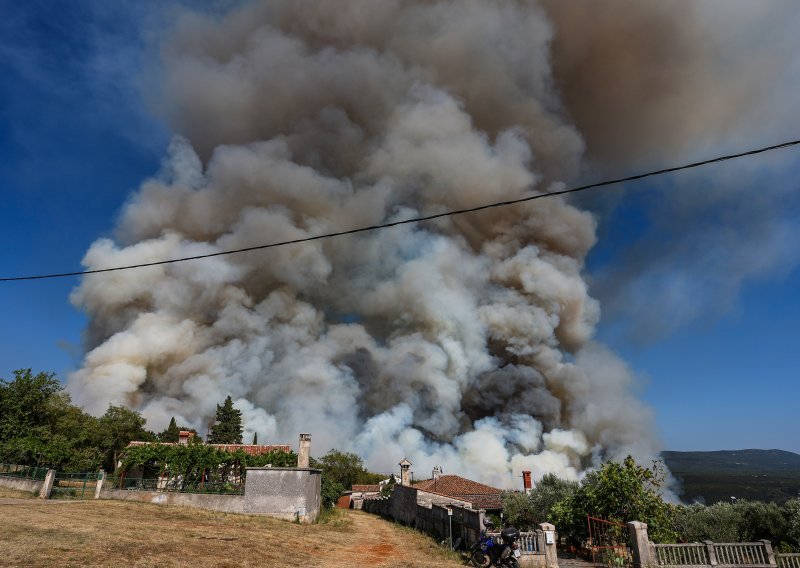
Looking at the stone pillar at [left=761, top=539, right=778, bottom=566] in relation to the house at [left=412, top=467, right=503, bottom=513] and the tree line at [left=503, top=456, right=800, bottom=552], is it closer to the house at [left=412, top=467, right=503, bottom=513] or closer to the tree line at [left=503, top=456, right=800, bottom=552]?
the tree line at [left=503, top=456, right=800, bottom=552]

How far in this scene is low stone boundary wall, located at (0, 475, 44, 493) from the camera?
20703 mm

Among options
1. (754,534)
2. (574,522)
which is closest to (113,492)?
(574,522)

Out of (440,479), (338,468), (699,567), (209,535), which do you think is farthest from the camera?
(338,468)

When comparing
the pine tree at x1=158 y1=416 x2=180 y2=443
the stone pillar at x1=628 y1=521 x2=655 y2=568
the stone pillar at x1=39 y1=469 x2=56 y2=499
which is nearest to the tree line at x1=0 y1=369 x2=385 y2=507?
the pine tree at x1=158 y1=416 x2=180 y2=443

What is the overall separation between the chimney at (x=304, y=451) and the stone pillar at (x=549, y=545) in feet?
56.8

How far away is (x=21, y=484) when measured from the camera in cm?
2170

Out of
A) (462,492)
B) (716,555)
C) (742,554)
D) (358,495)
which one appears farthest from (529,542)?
(358,495)

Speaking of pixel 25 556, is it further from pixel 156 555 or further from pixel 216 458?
pixel 216 458

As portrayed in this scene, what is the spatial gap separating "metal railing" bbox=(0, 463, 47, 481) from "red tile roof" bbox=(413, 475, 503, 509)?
2211 centimetres

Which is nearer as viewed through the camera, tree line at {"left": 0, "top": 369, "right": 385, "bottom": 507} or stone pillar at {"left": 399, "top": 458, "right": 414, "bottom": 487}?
tree line at {"left": 0, "top": 369, "right": 385, "bottom": 507}

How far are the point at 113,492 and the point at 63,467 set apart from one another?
33.1 feet

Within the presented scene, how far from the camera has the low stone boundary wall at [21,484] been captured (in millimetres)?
20703

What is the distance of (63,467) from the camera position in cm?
2952

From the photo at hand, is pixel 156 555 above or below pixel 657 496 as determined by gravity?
below
